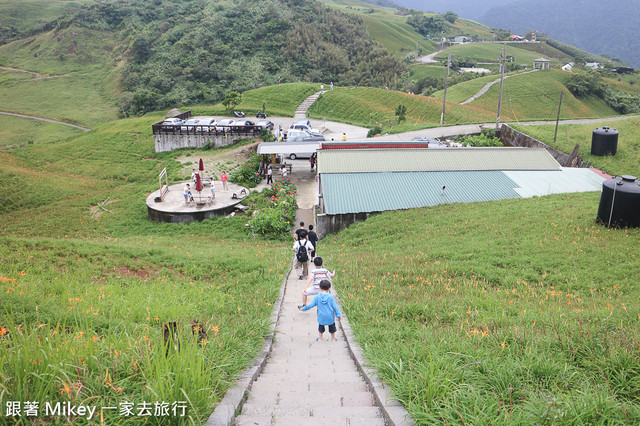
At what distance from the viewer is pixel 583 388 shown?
15.6ft

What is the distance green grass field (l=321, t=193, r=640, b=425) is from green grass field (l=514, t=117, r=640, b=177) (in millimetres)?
10265

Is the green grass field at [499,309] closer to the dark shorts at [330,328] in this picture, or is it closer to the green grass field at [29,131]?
the dark shorts at [330,328]

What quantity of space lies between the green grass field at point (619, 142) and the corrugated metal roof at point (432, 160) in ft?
15.8

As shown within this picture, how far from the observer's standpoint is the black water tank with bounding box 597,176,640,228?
45.8 ft

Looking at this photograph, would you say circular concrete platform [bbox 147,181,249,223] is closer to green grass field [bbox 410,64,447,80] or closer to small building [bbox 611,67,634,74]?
green grass field [bbox 410,64,447,80]

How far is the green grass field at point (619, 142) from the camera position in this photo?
85.2 ft

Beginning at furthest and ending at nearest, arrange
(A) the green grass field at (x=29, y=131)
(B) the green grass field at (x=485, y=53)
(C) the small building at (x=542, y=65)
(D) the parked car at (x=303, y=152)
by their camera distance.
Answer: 1. (B) the green grass field at (x=485, y=53)
2. (C) the small building at (x=542, y=65)
3. (A) the green grass field at (x=29, y=131)
4. (D) the parked car at (x=303, y=152)

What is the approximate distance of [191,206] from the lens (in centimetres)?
2323

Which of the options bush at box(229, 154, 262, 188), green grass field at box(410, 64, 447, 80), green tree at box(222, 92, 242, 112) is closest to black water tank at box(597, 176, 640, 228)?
bush at box(229, 154, 262, 188)

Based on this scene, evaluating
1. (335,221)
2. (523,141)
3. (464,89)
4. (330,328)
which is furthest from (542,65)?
(330,328)

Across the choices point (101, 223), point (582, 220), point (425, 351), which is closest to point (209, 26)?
point (101, 223)

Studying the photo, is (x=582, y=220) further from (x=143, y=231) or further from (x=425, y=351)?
(x=143, y=231)

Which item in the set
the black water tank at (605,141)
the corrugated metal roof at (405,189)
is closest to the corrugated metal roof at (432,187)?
the corrugated metal roof at (405,189)

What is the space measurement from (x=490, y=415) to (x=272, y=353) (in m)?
3.88
